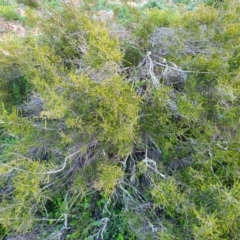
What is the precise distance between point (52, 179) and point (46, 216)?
0.36 metres

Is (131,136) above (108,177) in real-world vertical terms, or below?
above

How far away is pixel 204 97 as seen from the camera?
2.16 meters

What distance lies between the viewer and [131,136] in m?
2.01

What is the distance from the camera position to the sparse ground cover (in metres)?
1.91

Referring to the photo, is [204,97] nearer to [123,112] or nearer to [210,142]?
[210,142]

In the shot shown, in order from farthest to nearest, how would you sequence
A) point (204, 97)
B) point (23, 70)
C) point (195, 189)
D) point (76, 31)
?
point (76, 31) < point (23, 70) < point (204, 97) < point (195, 189)

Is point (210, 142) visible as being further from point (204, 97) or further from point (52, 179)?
point (52, 179)

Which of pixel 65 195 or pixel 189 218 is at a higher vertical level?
pixel 189 218

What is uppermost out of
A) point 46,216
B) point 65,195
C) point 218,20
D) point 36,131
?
point 218,20

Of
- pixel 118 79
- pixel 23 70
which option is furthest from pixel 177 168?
pixel 23 70

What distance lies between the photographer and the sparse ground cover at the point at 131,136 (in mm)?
1906

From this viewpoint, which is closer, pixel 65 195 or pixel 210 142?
pixel 210 142

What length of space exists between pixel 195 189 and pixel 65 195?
107 centimetres

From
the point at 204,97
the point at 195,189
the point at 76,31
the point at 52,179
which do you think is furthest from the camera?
the point at 76,31
